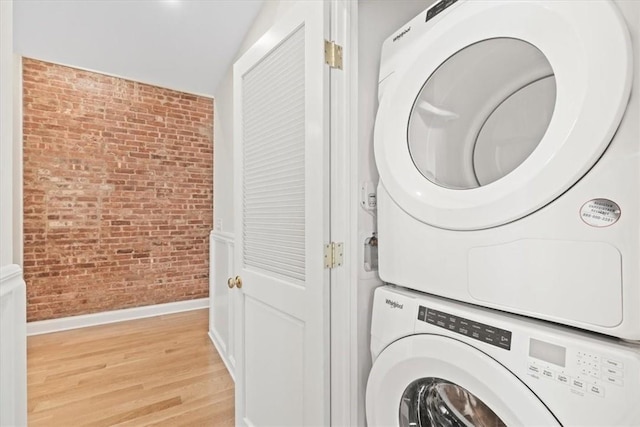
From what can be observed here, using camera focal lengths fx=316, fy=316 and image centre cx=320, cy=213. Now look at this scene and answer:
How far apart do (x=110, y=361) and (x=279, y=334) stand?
205cm

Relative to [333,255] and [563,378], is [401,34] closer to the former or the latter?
[333,255]

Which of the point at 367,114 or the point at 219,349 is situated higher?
the point at 367,114

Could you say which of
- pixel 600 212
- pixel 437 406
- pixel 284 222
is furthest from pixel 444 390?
pixel 284 222

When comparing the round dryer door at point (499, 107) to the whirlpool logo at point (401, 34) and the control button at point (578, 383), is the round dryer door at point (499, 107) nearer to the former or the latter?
the whirlpool logo at point (401, 34)

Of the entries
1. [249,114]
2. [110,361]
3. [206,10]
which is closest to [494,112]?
[249,114]

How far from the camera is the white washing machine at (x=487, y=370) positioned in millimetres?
583

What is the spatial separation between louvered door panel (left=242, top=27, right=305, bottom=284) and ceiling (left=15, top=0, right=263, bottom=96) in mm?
887

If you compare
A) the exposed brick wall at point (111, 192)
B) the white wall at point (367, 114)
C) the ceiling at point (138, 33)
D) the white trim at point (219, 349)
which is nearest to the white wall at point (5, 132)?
the white wall at point (367, 114)

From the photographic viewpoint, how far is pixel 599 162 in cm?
60

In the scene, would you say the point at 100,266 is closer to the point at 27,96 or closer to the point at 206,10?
the point at 27,96

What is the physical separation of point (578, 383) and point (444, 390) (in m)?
0.43

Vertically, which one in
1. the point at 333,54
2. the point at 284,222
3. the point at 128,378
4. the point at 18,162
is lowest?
the point at 128,378

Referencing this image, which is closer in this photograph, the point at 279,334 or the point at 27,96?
the point at 279,334

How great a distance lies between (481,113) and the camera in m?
0.99
